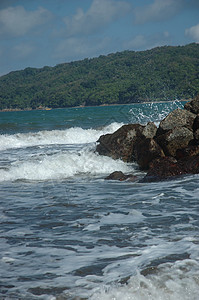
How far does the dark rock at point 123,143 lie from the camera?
12297 mm

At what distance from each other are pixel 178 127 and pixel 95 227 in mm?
6462

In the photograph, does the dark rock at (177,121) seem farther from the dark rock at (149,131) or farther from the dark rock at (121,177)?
the dark rock at (121,177)

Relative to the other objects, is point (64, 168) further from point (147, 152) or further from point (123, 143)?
point (147, 152)

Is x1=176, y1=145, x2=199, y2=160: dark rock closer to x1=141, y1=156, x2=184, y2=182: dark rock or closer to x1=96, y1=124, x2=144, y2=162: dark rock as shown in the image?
x1=141, y1=156, x2=184, y2=182: dark rock

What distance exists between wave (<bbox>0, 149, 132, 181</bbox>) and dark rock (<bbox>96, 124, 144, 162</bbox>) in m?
0.28

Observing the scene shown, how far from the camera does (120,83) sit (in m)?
87.0

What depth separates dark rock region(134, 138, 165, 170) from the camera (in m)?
10.7

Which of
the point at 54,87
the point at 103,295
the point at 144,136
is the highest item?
the point at 54,87

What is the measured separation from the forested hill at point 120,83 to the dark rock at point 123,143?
27967 millimetres

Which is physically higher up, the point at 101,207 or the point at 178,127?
the point at 178,127

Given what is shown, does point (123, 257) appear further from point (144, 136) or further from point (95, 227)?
point (144, 136)

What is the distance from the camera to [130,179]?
373 inches

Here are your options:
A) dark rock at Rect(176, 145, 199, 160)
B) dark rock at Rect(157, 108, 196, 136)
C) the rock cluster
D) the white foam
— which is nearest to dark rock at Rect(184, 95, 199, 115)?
the rock cluster

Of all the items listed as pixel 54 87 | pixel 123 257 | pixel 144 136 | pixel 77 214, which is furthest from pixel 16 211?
pixel 54 87
